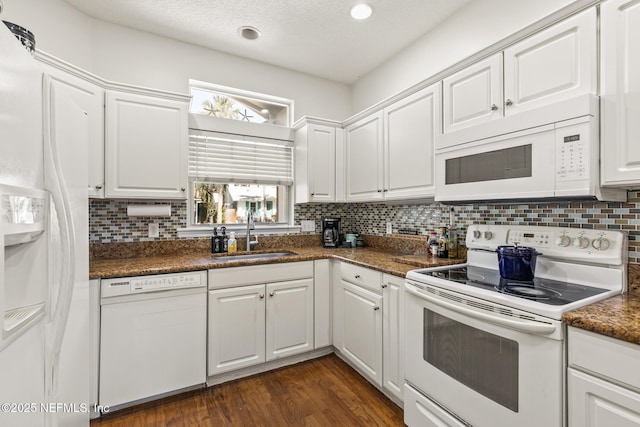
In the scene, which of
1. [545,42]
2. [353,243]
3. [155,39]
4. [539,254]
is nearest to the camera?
[545,42]

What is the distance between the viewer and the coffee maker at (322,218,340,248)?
2.97 meters

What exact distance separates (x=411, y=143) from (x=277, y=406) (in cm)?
198

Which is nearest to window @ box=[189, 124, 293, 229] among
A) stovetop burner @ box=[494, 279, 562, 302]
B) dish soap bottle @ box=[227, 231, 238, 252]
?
dish soap bottle @ box=[227, 231, 238, 252]

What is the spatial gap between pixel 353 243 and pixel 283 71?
1851 millimetres

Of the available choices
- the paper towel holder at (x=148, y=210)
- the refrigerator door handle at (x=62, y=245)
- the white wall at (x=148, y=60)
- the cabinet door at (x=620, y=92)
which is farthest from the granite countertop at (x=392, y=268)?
the white wall at (x=148, y=60)

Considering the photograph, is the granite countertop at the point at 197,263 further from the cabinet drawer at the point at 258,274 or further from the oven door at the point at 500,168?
the oven door at the point at 500,168

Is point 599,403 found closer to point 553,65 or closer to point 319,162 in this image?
point 553,65

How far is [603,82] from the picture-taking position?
1.26 m

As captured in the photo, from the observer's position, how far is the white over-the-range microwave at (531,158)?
1.28 m

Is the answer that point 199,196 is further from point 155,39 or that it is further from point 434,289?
point 434,289

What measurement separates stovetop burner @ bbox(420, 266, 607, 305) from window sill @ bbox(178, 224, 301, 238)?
159cm

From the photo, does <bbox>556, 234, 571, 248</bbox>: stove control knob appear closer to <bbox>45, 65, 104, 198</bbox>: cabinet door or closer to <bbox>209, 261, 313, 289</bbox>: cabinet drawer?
<bbox>209, 261, 313, 289</bbox>: cabinet drawer

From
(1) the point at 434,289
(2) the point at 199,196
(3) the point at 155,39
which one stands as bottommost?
(1) the point at 434,289

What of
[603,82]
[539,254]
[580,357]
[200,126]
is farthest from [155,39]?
[580,357]
